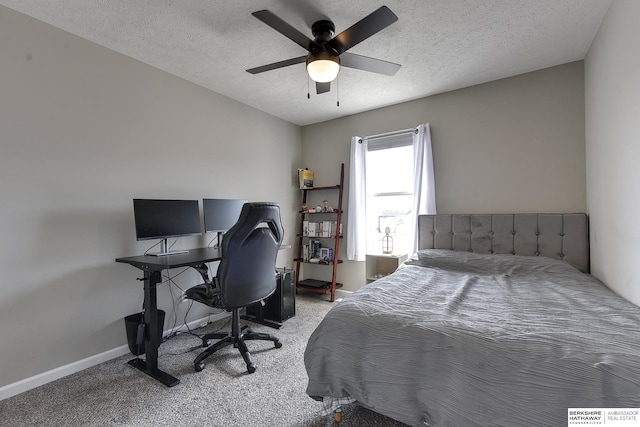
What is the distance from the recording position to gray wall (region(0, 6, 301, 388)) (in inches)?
76.0

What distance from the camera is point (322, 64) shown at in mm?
1890

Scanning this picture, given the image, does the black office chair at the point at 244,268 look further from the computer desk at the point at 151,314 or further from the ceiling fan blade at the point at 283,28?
the ceiling fan blade at the point at 283,28

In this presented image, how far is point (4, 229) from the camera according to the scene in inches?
74.3

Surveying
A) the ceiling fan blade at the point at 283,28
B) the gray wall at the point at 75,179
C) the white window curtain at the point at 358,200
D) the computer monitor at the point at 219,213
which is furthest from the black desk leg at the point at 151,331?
the white window curtain at the point at 358,200

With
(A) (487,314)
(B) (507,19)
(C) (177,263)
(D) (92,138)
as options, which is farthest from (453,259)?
(D) (92,138)

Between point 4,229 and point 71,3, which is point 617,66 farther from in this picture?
point 4,229

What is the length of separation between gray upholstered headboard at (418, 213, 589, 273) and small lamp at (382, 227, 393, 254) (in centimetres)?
47

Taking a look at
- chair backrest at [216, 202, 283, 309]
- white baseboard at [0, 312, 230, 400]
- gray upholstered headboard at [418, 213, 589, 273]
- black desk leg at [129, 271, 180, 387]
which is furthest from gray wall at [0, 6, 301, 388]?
gray upholstered headboard at [418, 213, 589, 273]

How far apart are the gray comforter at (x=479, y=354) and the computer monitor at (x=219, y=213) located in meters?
1.88

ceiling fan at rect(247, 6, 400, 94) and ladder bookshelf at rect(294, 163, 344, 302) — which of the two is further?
ladder bookshelf at rect(294, 163, 344, 302)

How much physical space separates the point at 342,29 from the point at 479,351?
230 centimetres

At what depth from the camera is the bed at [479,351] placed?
0.95 m

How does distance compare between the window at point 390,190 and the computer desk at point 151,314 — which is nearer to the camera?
the computer desk at point 151,314

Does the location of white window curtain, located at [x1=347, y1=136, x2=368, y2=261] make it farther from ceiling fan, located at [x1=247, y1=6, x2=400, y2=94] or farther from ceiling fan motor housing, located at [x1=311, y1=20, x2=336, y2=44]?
ceiling fan motor housing, located at [x1=311, y1=20, x2=336, y2=44]
